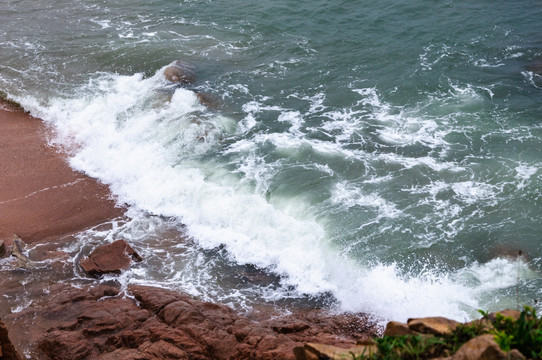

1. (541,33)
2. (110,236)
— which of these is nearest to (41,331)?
(110,236)

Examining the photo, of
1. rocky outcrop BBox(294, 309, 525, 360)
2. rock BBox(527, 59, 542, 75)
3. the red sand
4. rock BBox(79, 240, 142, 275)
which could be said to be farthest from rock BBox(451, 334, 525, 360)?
rock BBox(527, 59, 542, 75)

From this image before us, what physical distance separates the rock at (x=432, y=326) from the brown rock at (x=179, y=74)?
1823 cm

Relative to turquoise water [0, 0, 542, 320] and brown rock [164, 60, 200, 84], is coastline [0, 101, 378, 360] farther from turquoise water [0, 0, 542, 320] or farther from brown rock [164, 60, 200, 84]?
brown rock [164, 60, 200, 84]

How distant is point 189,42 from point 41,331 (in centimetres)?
1874

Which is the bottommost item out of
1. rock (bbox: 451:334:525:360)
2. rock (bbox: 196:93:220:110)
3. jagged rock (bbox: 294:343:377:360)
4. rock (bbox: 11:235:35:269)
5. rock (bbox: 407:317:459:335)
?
rock (bbox: 11:235:35:269)

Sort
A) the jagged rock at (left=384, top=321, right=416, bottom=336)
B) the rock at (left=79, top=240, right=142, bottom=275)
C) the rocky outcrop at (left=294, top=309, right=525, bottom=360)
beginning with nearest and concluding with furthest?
1. the rocky outcrop at (left=294, top=309, right=525, bottom=360)
2. the jagged rock at (left=384, top=321, right=416, bottom=336)
3. the rock at (left=79, top=240, right=142, bottom=275)

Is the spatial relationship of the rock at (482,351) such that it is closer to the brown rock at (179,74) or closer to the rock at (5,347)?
the rock at (5,347)

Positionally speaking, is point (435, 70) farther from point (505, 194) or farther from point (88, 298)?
point (88, 298)

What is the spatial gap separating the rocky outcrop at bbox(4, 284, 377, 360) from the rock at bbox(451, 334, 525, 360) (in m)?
3.90

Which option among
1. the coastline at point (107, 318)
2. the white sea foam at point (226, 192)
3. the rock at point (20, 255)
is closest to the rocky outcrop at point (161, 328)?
the coastline at point (107, 318)

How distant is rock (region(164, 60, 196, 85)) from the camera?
24.3m

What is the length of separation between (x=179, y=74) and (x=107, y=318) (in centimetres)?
1459

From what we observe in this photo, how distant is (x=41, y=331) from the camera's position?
12328mm

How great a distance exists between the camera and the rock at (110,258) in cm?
1483
